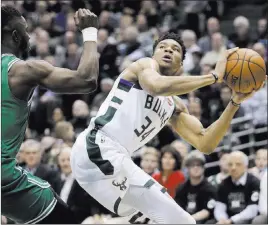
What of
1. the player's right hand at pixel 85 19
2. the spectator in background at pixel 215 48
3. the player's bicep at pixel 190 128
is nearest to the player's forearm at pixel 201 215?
the player's bicep at pixel 190 128

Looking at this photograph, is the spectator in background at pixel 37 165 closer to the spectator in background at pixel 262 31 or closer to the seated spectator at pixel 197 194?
the seated spectator at pixel 197 194

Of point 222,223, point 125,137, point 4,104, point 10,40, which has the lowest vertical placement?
point 222,223

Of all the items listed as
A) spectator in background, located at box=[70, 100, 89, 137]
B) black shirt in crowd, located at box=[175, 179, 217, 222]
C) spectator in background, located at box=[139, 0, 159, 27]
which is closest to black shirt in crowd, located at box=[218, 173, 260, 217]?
black shirt in crowd, located at box=[175, 179, 217, 222]

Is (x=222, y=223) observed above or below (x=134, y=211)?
below

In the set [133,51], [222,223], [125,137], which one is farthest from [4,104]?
[133,51]

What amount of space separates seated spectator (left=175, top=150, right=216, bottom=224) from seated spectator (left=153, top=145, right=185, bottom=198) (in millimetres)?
377

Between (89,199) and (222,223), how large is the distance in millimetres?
1718

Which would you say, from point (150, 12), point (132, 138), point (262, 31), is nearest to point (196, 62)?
point (262, 31)

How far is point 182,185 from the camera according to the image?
32.4ft

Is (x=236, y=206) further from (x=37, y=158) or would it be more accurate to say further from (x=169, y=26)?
(x=169, y=26)

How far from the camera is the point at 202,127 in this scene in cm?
713

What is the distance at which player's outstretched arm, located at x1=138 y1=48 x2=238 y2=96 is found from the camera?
6227mm

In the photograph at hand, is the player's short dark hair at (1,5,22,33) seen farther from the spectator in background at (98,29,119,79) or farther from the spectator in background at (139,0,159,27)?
the spectator in background at (139,0,159,27)

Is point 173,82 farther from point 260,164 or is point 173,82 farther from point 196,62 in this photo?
point 196,62
